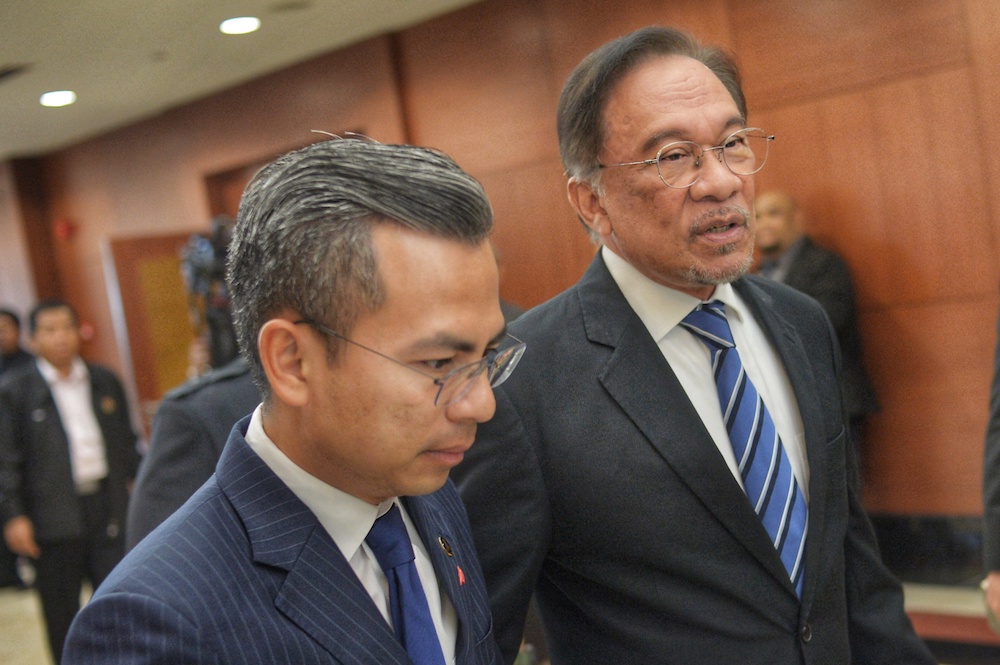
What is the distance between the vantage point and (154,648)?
0.88 m

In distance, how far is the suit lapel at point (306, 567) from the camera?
101 centimetres

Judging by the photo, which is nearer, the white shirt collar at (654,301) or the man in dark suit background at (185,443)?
the white shirt collar at (654,301)

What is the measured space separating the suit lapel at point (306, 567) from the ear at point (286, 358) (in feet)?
0.32

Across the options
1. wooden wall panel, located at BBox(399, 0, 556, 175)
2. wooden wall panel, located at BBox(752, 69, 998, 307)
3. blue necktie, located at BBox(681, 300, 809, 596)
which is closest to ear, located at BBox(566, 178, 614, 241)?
blue necktie, located at BBox(681, 300, 809, 596)

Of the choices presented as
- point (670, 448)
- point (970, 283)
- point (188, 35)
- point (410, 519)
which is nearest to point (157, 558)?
point (410, 519)

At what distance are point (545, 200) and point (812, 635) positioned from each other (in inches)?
198

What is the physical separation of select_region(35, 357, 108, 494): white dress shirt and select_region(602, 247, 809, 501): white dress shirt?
3.88 meters

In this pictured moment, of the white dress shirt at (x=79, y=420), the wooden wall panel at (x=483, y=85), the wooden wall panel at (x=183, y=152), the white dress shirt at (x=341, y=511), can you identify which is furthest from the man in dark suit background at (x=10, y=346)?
the white dress shirt at (x=341, y=511)

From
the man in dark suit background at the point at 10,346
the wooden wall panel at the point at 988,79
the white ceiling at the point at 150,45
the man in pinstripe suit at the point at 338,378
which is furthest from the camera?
the man in dark suit background at the point at 10,346

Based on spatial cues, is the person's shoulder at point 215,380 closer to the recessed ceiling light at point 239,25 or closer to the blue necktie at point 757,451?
the blue necktie at point 757,451

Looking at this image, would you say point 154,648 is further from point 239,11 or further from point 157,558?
point 239,11

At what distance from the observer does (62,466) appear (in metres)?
4.66

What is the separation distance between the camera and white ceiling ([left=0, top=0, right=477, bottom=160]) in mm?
5594

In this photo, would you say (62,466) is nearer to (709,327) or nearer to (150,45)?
(150,45)
